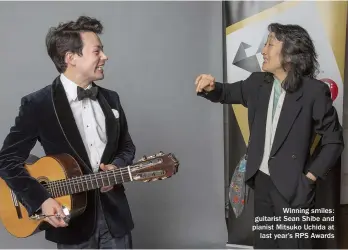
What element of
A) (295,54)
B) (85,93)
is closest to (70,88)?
(85,93)

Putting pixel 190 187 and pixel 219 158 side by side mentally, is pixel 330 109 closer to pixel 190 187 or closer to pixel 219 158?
pixel 219 158

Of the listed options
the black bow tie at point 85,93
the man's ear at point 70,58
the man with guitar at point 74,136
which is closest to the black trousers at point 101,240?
the man with guitar at point 74,136

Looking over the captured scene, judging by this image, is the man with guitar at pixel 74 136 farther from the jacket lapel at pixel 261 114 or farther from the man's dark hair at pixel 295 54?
the man's dark hair at pixel 295 54

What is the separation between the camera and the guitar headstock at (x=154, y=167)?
124 cm

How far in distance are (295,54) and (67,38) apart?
27.4 inches

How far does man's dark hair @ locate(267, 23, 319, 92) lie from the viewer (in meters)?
1.29

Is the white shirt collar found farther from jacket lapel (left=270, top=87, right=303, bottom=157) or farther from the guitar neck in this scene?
jacket lapel (left=270, top=87, right=303, bottom=157)

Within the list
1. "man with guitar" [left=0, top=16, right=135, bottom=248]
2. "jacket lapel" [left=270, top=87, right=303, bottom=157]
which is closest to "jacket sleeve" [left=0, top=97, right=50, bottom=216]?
"man with guitar" [left=0, top=16, right=135, bottom=248]

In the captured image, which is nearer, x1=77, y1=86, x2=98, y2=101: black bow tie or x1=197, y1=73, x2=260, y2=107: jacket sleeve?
x1=77, y1=86, x2=98, y2=101: black bow tie

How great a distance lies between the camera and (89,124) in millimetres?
1277

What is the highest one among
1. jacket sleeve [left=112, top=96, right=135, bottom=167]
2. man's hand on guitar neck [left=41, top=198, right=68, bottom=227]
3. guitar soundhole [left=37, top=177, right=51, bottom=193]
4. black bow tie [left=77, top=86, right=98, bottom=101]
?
black bow tie [left=77, top=86, right=98, bottom=101]

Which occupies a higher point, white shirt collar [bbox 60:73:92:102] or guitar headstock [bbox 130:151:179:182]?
white shirt collar [bbox 60:73:92:102]

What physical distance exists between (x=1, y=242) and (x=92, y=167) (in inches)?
22.8

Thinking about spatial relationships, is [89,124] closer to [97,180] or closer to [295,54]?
[97,180]
